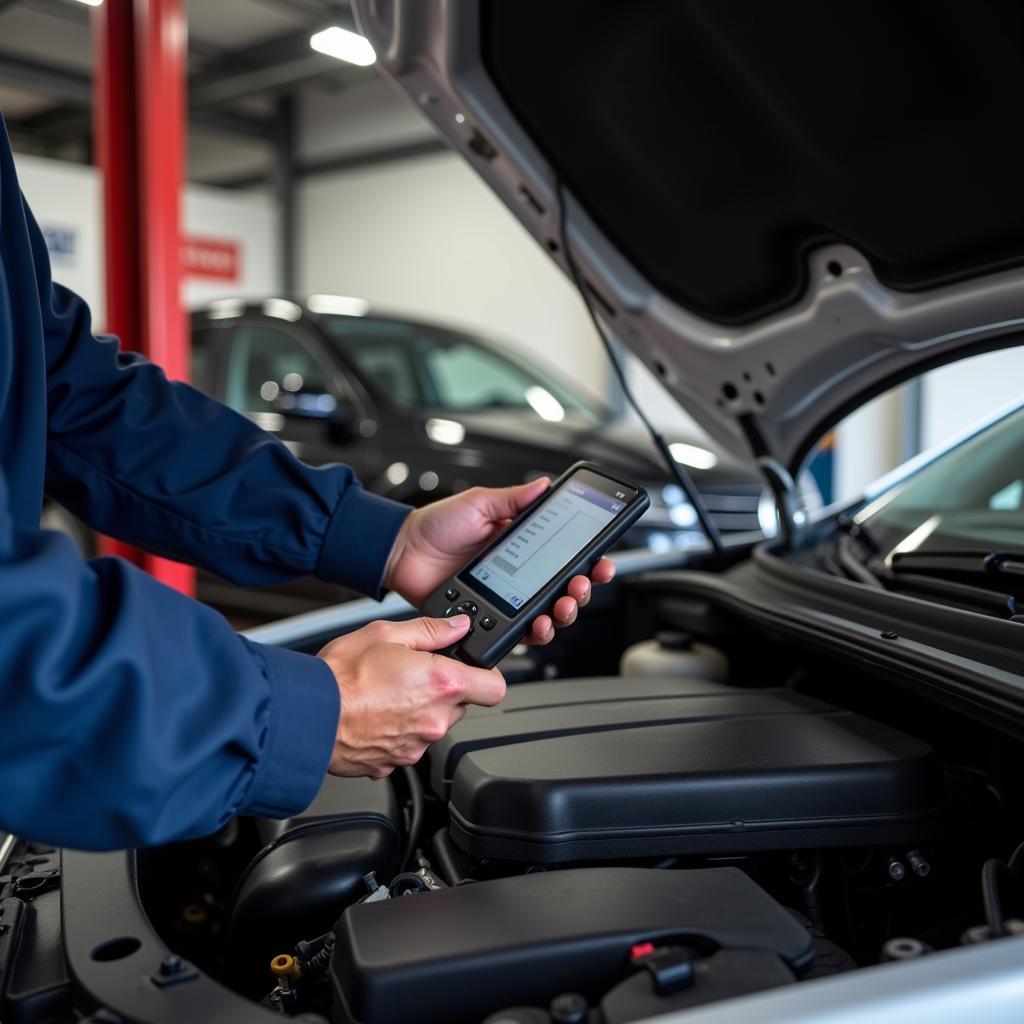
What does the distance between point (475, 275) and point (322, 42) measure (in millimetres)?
2121

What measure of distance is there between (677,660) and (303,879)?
662 millimetres

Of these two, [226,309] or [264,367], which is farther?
[226,309]

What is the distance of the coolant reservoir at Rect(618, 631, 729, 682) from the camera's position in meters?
1.48

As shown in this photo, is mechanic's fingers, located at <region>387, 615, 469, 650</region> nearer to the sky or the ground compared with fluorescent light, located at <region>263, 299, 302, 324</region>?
nearer to the ground

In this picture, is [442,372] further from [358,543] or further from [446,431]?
[358,543]

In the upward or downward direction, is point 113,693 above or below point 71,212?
below

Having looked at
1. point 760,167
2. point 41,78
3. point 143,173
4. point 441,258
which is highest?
point 41,78

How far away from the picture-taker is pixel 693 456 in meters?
3.92

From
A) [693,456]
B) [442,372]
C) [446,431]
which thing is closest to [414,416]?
[446,431]

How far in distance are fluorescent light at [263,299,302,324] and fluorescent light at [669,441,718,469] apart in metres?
1.59

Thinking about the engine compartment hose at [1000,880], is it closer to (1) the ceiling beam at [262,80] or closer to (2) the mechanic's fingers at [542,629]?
(2) the mechanic's fingers at [542,629]

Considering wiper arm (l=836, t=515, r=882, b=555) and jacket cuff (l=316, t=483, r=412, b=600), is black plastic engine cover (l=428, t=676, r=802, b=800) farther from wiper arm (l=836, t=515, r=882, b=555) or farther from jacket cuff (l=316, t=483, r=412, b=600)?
wiper arm (l=836, t=515, r=882, b=555)

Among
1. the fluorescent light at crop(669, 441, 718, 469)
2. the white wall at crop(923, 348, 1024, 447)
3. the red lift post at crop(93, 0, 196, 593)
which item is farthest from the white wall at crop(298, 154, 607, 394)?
the red lift post at crop(93, 0, 196, 593)

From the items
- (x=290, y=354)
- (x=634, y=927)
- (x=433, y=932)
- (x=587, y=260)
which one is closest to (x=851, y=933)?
(x=634, y=927)
